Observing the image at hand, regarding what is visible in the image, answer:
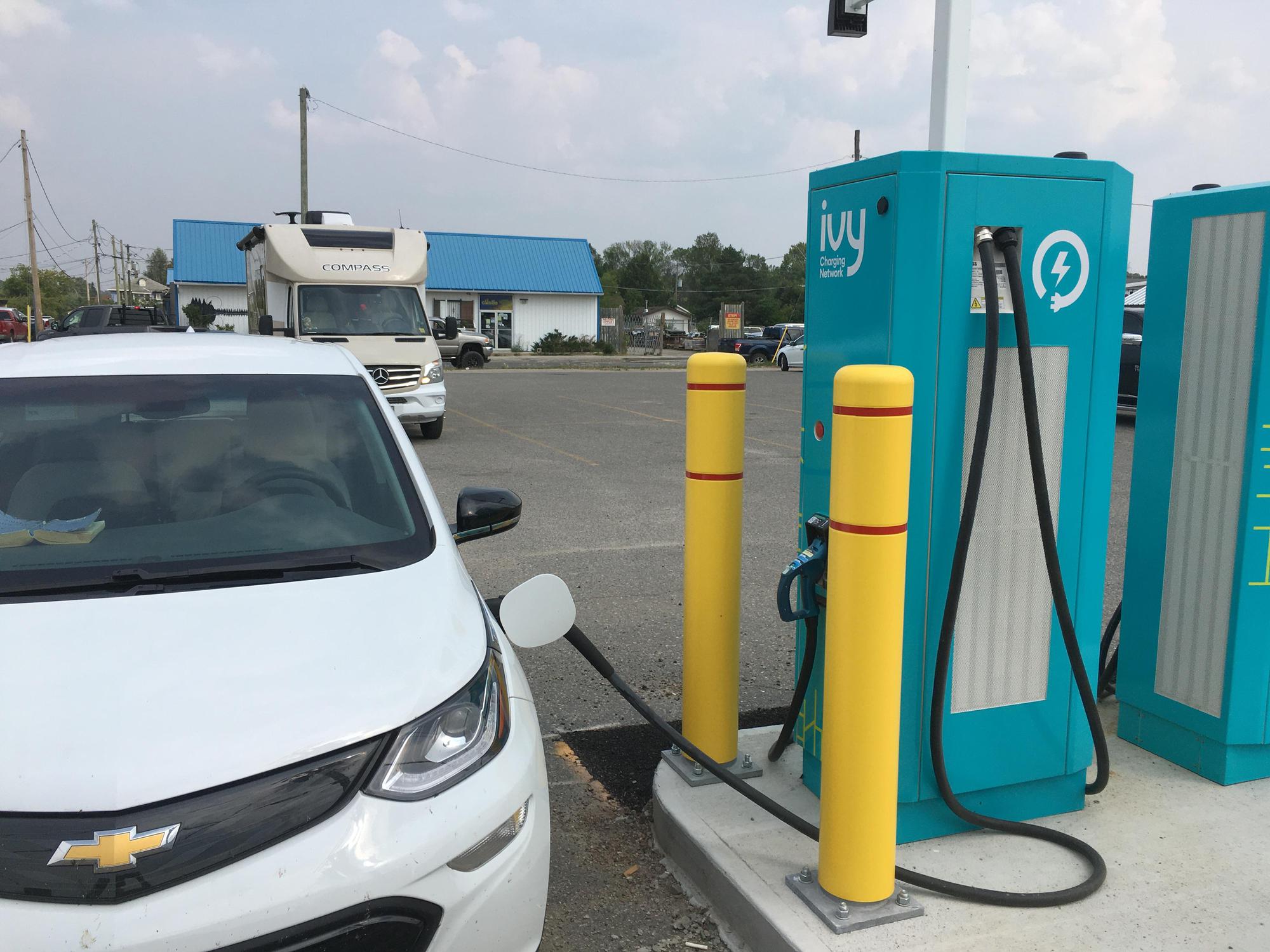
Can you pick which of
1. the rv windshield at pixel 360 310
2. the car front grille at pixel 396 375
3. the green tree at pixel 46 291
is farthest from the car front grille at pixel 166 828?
the green tree at pixel 46 291

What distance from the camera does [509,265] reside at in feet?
171

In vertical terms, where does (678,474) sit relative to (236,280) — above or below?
below

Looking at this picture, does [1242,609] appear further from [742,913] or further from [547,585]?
[547,585]

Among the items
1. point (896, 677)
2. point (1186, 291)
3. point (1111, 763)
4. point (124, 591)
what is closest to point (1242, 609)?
point (1111, 763)

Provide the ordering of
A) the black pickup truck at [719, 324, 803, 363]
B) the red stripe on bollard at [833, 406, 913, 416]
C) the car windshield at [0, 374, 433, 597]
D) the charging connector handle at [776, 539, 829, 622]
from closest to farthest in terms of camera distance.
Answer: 1. the red stripe on bollard at [833, 406, 913, 416]
2. the car windshield at [0, 374, 433, 597]
3. the charging connector handle at [776, 539, 829, 622]
4. the black pickup truck at [719, 324, 803, 363]

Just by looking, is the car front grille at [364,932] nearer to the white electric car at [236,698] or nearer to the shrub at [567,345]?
the white electric car at [236,698]

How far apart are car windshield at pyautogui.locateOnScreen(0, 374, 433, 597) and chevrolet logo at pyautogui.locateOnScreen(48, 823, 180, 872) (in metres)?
0.88

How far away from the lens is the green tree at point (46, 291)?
94750mm

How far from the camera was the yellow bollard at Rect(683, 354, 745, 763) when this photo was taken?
3355 mm

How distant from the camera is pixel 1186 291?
3.45 metres

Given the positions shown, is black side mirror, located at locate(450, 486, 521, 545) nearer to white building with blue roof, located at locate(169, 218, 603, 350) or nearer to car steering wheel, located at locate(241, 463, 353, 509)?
car steering wheel, located at locate(241, 463, 353, 509)

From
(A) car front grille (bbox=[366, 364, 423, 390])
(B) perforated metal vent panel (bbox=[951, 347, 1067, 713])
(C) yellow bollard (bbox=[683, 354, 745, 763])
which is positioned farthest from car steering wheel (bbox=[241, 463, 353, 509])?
(A) car front grille (bbox=[366, 364, 423, 390])

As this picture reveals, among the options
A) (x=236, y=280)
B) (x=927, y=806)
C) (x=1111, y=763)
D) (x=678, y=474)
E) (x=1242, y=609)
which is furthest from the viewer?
(x=236, y=280)

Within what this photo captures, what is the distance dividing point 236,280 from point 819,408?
4771 cm
